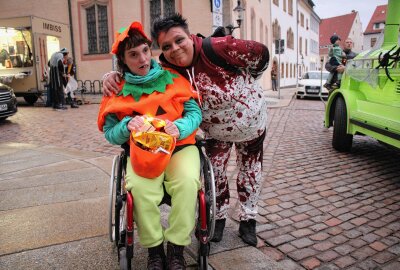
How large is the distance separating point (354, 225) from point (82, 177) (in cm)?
314

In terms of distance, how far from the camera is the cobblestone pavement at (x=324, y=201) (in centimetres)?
269

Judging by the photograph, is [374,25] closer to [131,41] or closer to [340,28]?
[340,28]

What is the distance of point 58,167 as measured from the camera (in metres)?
5.06

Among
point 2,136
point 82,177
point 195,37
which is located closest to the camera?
point 195,37


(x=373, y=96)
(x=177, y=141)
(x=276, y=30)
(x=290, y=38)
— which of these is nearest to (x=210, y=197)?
(x=177, y=141)

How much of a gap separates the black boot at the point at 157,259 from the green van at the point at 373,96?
305cm

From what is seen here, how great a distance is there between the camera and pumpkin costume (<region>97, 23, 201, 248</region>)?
2.16 meters

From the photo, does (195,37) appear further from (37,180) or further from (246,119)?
(37,180)

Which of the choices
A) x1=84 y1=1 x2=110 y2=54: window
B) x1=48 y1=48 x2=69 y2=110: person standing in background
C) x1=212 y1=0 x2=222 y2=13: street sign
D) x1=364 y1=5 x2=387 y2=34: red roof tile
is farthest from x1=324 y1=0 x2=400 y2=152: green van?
x1=364 y1=5 x2=387 y2=34: red roof tile

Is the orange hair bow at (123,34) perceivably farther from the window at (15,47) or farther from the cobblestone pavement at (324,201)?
the window at (15,47)

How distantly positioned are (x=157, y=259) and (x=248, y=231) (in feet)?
2.85

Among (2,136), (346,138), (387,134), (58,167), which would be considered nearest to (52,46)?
(2,136)

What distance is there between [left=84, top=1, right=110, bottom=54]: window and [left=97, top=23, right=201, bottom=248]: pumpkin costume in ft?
63.3

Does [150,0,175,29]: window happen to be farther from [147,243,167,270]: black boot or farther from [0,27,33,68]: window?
[147,243,167,270]: black boot
